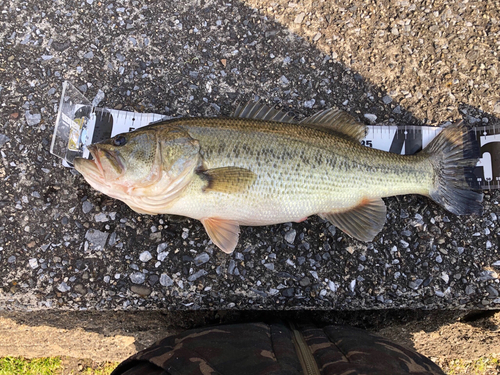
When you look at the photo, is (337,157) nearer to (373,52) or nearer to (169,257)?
(373,52)

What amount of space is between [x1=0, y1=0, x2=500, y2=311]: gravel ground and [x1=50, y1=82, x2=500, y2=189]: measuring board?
133mm

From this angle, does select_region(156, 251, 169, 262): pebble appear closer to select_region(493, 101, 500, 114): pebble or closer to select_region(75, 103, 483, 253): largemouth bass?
select_region(75, 103, 483, 253): largemouth bass

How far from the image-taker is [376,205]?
2.44m

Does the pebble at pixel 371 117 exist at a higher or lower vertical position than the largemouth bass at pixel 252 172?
higher

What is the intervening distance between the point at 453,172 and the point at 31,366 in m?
4.60

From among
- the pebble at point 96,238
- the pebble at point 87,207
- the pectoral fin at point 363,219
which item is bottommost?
the pebble at point 96,238

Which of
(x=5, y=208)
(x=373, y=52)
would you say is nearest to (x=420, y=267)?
(x=373, y=52)

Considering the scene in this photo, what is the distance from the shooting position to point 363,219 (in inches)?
96.0

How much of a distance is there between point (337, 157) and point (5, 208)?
2.64 metres

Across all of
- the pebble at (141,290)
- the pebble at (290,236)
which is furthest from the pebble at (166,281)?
the pebble at (290,236)

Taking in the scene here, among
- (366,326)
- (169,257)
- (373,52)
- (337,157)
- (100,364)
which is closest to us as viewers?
(337,157)

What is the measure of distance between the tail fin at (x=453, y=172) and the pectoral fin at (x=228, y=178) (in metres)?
1.47

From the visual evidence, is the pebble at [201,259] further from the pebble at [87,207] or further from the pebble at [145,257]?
the pebble at [87,207]

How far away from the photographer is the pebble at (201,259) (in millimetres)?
2543
